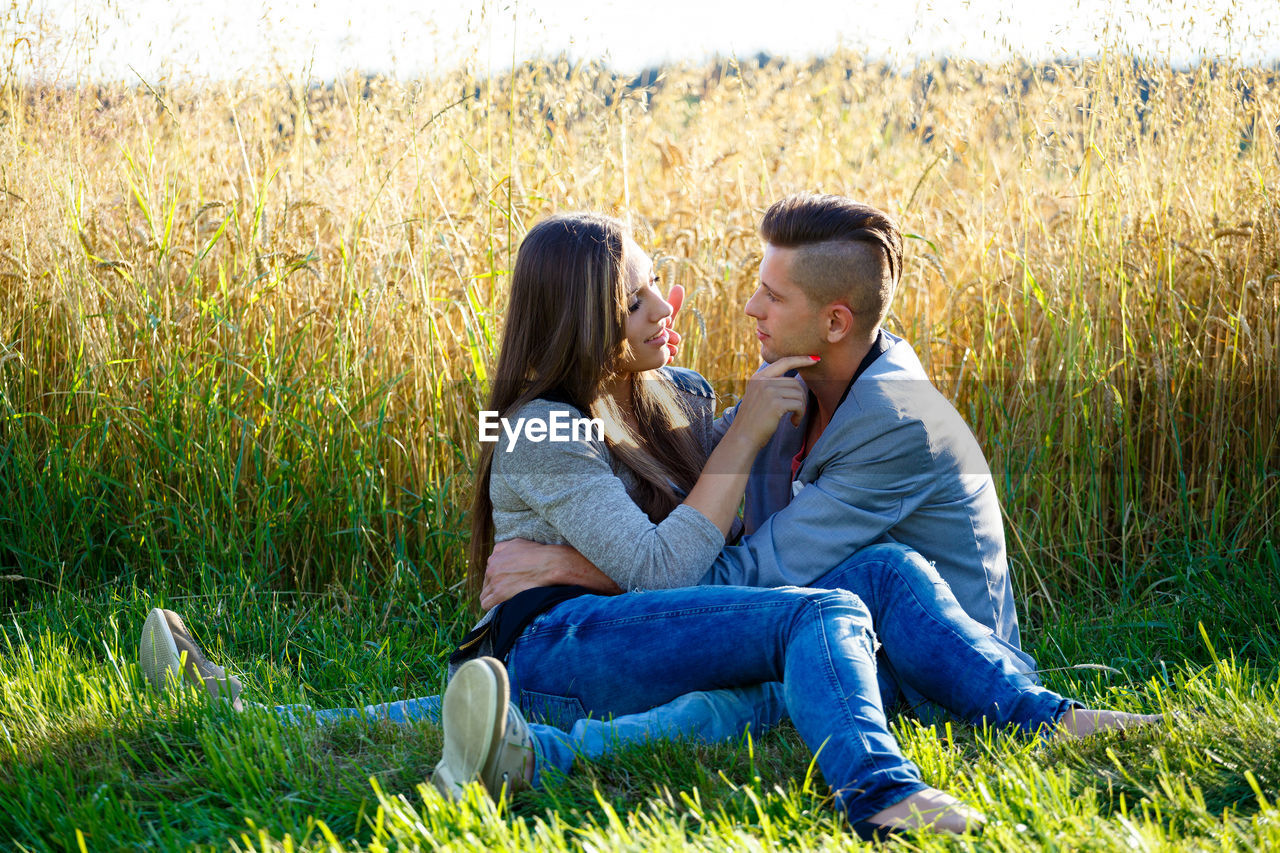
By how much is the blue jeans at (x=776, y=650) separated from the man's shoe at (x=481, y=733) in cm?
36

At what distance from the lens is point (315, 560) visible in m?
3.28

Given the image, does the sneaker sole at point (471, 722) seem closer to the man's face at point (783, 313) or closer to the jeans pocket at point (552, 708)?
the jeans pocket at point (552, 708)

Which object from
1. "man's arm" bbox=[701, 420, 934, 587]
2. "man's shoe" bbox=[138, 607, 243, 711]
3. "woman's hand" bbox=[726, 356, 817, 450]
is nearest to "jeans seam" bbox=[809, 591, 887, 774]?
"man's arm" bbox=[701, 420, 934, 587]

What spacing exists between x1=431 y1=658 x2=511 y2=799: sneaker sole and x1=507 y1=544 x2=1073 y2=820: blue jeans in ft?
1.38

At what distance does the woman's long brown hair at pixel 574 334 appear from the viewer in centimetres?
234

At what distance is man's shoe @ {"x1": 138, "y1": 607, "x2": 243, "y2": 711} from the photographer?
7.68 ft

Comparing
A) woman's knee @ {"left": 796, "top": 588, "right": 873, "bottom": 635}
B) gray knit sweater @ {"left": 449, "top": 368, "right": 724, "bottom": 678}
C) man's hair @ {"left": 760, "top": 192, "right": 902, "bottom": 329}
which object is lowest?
woman's knee @ {"left": 796, "top": 588, "right": 873, "bottom": 635}

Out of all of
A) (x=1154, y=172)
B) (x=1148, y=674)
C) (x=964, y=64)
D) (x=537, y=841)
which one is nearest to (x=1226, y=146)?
(x=1154, y=172)

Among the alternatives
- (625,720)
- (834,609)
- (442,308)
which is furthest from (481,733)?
(442,308)

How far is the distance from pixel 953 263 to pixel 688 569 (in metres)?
2.07

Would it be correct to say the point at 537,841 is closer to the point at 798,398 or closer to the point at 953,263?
the point at 798,398

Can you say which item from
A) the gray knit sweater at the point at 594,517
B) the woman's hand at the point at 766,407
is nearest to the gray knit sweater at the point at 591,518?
the gray knit sweater at the point at 594,517

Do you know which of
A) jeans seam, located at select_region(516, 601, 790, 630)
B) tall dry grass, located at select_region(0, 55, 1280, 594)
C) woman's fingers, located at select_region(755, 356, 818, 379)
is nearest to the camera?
jeans seam, located at select_region(516, 601, 790, 630)

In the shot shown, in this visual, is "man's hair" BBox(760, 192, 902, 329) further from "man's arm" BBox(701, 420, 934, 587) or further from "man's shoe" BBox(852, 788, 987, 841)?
"man's shoe" BBox(852, 788, 987, 841)
